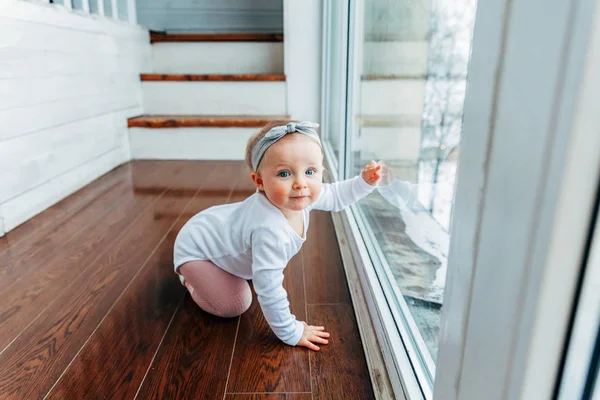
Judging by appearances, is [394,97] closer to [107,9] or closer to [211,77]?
[211,77]

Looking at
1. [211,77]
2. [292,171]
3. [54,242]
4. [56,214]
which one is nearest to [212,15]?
[211,77]

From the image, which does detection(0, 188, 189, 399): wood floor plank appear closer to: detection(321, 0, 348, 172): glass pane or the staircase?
detection(321, 0, 348, 172): glass pane

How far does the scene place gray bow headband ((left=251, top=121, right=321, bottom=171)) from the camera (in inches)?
31.2

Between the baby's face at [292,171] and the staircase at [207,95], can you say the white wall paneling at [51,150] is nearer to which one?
the staircase at [207,95]

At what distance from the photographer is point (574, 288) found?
29cm

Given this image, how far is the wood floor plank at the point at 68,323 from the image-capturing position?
2.65 ft

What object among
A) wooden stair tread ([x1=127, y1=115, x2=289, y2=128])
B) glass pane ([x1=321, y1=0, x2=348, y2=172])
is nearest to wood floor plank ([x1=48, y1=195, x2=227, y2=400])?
glass pane ([x1=321, y1=0, x2=348, y2=172])

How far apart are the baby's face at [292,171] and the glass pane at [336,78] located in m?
1.03

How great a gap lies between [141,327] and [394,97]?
2.33 feet

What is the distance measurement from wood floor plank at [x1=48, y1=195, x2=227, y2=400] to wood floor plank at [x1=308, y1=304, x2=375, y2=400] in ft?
1.01

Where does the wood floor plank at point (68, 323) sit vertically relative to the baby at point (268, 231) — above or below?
below


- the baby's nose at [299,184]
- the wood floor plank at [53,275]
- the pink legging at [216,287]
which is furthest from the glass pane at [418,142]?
the wood floor plank at [53,275]

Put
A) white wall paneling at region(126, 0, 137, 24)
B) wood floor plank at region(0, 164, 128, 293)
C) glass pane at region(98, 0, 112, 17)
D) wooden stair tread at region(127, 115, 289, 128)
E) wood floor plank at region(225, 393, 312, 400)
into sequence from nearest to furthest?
wood floor plank at region(225, 393, 312, 400) < wood floor plank at region(0, 164, 128, 293) < wooden stair tread at region(127, 115, 289, 128) < white wall paneling at region(126, 0, 137, 24) < glass pane at region(98, 0, 112, 17)

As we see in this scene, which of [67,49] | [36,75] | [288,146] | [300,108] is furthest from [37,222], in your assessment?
[300,108]
